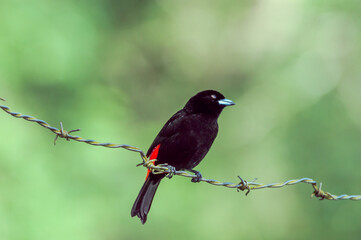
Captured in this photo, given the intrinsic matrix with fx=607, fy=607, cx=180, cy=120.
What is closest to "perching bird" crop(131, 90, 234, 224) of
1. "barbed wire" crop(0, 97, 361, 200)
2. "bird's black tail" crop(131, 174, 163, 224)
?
"bird's black tail" crop(131, 174, 163, 224)

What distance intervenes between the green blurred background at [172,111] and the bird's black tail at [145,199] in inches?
165

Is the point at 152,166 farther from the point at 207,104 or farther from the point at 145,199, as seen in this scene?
the point at 207,104

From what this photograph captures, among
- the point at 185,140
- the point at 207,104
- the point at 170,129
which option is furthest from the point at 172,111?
the point at 185,140

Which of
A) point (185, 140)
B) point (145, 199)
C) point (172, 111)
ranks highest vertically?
point (185, 140)

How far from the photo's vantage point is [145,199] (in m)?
5.05

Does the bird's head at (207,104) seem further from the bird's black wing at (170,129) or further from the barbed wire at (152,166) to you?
the barbed wire at (152,166)

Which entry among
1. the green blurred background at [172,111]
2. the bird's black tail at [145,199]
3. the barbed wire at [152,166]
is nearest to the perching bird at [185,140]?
the bird's black tail at [145,199]

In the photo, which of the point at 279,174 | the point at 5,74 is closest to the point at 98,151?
the point at 5,74

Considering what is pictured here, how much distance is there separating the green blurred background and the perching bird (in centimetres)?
423

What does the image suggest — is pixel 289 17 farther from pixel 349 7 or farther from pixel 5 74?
pixel 5 74

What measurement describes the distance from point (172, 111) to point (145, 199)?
306 inches

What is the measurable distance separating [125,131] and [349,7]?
5.05 meters

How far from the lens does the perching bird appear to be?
16.2 feet

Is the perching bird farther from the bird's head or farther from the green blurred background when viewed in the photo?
the green blurred background
